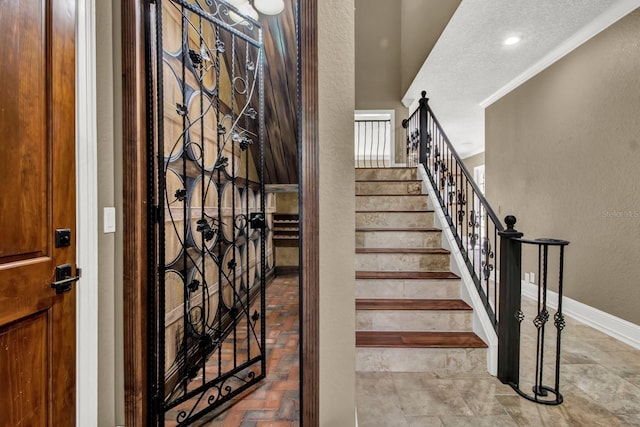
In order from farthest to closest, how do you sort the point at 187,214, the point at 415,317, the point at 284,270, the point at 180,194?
the point at 284,270 < the point at 415,317 < the point at 187,214 < the point at 180,194

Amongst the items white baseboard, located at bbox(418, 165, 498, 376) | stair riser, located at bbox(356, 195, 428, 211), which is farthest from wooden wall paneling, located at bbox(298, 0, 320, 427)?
stair riser, located at bbox(356, 195, 428, 211)

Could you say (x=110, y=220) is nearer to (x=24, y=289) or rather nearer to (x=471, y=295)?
(x=24, y=289)

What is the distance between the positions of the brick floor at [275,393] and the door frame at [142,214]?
1.31 ft

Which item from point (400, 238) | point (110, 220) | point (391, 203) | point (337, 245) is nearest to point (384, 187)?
point (391, 203)

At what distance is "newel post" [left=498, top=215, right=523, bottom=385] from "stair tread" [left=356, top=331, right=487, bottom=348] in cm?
18

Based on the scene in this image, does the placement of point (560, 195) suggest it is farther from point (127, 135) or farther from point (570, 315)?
point (127, 135)

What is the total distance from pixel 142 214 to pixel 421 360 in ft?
6.39

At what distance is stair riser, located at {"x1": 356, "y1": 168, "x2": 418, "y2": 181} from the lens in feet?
12.5

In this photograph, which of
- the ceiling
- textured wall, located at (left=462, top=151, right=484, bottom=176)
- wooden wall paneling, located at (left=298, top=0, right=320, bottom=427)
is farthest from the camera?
textured wall, located at (left=462, top=151, right=484, bottom=176)

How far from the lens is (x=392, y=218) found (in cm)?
311

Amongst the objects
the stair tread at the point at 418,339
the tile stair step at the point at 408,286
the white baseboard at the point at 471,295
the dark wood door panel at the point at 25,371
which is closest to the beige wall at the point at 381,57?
the white baseboard at the point at 471,295

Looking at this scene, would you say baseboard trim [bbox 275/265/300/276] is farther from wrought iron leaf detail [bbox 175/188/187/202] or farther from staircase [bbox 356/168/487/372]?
wrought iron leaf detail [bbox 175/188/187/202]

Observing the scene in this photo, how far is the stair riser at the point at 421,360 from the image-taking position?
1947 millimetres

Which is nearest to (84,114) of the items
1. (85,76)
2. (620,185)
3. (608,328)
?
(85,76)
